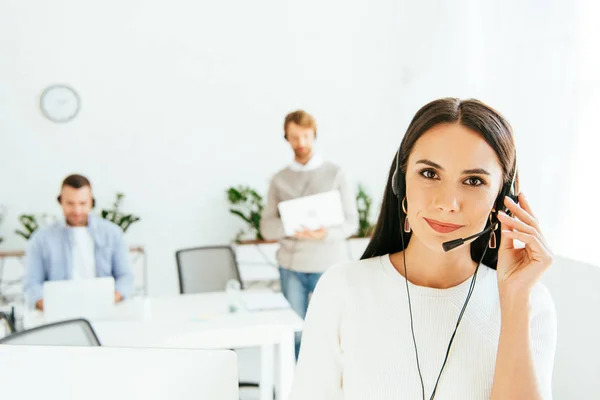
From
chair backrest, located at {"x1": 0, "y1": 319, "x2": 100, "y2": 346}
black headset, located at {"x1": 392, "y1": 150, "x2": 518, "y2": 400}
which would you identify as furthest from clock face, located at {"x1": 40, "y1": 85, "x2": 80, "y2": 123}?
black headset, located at {"x1": 392, "y1": 150, "x2": 518, "y2": 400}

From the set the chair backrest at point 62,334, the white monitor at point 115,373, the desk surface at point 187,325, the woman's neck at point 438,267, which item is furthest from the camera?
the desk surface at point 187,325

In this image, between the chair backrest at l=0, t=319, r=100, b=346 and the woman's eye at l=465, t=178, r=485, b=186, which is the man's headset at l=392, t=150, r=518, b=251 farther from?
the chair backrest at l=0, t=319, r=100, b=346

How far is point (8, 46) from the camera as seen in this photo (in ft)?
17.8

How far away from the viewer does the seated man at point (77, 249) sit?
3.70m

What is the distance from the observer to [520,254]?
1324 millimetres

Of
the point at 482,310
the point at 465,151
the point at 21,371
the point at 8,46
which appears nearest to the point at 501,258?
the point at 482,310

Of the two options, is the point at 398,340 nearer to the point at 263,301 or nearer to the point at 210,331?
the point at 210,331

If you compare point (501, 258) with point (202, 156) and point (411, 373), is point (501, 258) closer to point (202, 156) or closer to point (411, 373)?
point (411, 373)

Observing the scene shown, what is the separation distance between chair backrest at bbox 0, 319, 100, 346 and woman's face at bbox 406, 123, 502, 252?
1.34 m

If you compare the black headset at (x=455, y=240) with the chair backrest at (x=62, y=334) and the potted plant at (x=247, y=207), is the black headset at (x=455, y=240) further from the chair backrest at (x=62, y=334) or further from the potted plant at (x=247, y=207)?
the potted plant at (x=247, y=207)

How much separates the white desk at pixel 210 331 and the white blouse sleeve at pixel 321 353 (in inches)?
67.9

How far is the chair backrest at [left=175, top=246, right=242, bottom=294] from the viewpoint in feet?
13.2

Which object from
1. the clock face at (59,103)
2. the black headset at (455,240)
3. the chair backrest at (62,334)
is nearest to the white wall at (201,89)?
the clock face at (59,103)

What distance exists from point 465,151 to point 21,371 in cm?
88
